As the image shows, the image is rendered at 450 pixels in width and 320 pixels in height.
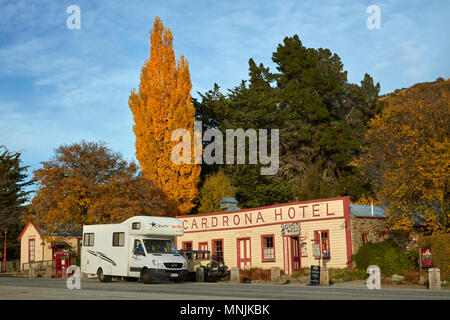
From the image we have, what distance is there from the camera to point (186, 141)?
4625cm

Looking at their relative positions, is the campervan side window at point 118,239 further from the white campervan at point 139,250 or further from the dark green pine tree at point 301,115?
the dark green pine tree at point 301,115

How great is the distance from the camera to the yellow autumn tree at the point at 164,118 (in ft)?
148

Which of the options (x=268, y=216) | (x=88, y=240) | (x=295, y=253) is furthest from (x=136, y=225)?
(x=295, y=253)

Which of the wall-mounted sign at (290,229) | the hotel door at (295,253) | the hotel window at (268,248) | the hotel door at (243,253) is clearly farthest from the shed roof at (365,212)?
the hotel door at (243,253)

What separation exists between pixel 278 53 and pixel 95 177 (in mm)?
31453

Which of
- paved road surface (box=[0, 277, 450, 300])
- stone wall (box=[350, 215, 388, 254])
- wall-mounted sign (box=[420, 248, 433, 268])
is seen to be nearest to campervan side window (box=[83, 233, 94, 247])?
paved road surface (box=[0, 277, 450, 300])

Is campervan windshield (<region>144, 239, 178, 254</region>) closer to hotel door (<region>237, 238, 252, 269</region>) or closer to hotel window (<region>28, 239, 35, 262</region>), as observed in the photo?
hotel door (<region>237, 238, 252, 269</region>)

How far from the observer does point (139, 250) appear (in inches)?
894

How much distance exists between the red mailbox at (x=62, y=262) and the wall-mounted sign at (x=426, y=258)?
856 inches

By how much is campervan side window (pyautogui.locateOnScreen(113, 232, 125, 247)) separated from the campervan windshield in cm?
118

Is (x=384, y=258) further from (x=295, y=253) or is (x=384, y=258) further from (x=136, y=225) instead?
(x=136, y=225)

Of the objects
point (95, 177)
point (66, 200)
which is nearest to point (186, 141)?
point (95, 177)

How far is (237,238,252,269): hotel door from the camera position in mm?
32656
